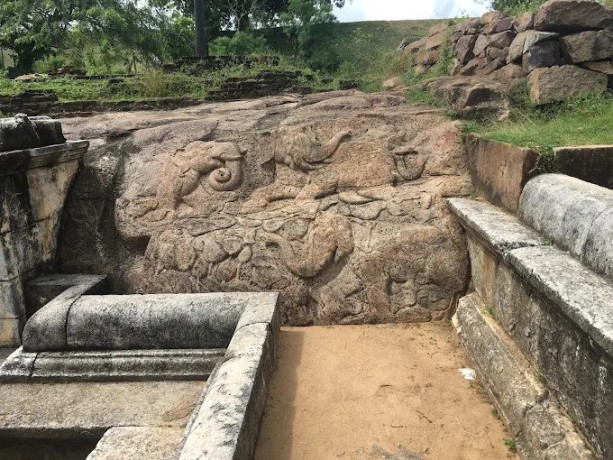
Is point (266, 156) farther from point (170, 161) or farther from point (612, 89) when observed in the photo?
point (612, 89)

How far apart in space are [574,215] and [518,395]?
0.84m

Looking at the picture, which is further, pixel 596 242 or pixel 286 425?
pixel 286 425

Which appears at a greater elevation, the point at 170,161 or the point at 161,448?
the point at 170,161

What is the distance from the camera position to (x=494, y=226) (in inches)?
107

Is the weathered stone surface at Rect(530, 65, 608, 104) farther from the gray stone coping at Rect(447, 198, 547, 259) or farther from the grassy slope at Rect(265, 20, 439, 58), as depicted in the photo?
the grassy slope at Rect(265, 20, 439, 58)

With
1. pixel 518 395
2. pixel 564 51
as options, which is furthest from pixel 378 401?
pixel 564 51

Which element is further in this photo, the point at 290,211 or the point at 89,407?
the point at 290,211

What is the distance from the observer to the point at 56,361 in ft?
9.76

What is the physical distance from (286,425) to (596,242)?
158 cm

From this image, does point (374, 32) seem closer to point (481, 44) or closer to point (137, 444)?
point (481, 44)

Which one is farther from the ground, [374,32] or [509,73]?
[374,32]

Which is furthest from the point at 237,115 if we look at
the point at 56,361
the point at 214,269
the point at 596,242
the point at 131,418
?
the point at 596,242

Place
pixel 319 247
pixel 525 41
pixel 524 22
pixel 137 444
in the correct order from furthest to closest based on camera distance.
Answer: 1. pixel 524 22
2. pixel 525 41
3. pixel 319 247
4. pixel 137 444

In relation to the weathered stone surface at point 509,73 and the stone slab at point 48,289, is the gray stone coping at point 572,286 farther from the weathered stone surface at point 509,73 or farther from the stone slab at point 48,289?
the weathered stone surface at point 509,73
